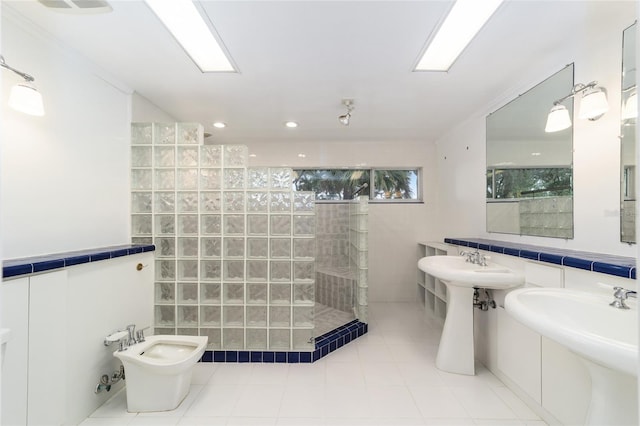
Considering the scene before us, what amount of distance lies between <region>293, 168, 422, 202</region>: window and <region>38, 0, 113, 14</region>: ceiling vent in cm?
258

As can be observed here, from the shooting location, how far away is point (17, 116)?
1.54 metres

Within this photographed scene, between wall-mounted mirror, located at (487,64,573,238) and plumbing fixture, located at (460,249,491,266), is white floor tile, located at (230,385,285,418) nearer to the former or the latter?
plumbing fixture, located at (460,249,491,266)

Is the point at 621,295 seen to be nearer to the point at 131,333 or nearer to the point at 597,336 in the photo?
the point at 597,336

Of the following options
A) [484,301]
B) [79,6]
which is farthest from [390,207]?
[79,6]

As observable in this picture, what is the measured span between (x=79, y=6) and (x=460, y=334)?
298 centimetres

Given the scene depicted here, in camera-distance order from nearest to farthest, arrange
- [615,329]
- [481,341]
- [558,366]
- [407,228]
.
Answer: [615,329] < [558,366] < [481,341] < [407,228]

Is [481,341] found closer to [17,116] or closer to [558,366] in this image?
[558,366]

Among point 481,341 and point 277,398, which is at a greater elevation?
point 481,341

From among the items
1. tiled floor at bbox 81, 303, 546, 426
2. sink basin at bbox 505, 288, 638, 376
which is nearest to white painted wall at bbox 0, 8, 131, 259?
tiled floor at bbox 81, 303, 546, 426

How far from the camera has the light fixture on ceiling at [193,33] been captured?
1.47 metres

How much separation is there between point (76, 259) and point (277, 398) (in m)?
1.44

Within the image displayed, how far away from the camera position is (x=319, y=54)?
5.89ft

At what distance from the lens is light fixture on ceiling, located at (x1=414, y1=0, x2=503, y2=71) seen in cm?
146

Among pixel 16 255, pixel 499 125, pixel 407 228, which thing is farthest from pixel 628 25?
pixel 16 255
